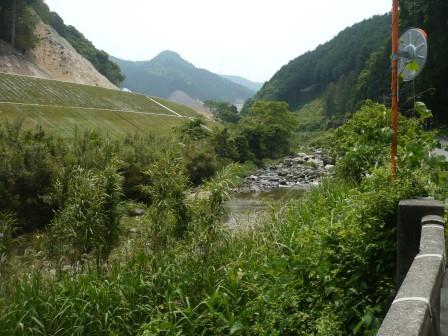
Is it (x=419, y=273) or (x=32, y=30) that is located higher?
(x=32, y=30)

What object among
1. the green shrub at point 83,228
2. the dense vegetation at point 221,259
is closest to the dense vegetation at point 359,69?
the dense vegetation at point 221,259

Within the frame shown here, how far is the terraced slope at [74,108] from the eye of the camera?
4616cm

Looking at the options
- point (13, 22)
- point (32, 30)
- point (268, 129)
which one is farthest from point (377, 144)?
point (32, 30)

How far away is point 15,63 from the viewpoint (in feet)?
220

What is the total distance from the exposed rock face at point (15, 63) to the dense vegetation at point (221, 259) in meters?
61.2

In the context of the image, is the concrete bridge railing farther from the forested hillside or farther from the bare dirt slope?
the bare dirt slope

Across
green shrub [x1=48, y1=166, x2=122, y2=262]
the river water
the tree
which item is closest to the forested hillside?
the river water

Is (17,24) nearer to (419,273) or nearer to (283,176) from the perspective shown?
(283,176)

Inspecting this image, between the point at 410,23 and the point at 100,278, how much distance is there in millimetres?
39503

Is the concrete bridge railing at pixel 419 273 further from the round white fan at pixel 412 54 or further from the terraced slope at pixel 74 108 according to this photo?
the terraced slope at pixel 74 108

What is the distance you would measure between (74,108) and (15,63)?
20296mm

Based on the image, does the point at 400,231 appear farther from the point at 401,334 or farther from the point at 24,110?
the point at 24,110

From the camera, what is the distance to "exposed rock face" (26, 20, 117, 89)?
7725 centimetres

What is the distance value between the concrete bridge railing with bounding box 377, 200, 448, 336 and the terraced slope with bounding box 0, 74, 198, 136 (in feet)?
137
